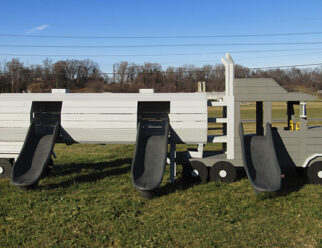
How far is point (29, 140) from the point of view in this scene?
830 cm

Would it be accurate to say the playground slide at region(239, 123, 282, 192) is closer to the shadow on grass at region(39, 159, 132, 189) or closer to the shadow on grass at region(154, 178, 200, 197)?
the shadow on grass at region(154, 178, 200, 197)

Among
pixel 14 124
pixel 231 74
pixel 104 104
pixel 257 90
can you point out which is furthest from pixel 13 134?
pixel 257 90

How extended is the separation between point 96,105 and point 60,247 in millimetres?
4285

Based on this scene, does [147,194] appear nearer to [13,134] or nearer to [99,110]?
[99,110]

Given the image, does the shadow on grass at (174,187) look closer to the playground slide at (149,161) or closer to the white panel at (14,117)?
the playground slide at (149,161)

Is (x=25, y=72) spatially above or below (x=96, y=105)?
above

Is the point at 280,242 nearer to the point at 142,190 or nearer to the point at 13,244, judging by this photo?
the point at 142,190

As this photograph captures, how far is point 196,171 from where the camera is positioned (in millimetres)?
8141

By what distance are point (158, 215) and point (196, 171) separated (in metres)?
2.29

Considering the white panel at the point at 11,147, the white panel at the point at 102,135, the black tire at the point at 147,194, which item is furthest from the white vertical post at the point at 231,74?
the white panel at the point at 11,147

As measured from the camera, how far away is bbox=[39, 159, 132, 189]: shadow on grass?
8.38 metres

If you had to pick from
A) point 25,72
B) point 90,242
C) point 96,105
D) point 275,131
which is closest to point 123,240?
point 90,242

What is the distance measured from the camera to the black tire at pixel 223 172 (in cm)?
809

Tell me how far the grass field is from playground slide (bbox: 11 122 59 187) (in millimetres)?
372
